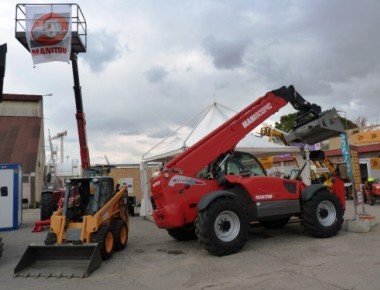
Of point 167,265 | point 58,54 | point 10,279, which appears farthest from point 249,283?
point 58,54

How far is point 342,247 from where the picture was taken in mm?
8938

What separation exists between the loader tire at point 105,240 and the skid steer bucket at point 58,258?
0.57m

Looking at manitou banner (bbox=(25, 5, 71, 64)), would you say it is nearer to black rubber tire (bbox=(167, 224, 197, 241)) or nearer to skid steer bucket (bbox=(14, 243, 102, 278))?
black rubber tire (bbox=(167, 224, 197, 241))

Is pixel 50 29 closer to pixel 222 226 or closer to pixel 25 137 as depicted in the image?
pixel 222 226

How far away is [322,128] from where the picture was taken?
1082cm

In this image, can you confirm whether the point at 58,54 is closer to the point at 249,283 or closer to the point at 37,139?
the point at 249,283

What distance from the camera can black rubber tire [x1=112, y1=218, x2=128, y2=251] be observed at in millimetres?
9812

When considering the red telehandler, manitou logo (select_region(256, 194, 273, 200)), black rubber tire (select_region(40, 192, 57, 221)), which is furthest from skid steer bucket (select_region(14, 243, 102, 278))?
black rubber tire (select_region(40, 192, 57, 221))

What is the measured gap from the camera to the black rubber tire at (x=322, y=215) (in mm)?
10039

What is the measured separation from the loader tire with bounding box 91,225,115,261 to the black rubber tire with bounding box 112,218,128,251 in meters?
0.38

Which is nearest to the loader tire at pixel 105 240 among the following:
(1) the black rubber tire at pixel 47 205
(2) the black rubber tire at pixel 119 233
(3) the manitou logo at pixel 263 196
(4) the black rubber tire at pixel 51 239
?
(2) the black rubber tire at pixel 119 233

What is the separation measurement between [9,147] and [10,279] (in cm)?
2598

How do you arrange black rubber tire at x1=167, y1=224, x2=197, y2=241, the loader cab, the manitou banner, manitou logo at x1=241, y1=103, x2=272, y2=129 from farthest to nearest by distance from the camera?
1. the manitou banner
2. black rubber tire at x1=167, y1=224, x2=197, y2=241
3. manitou logo at x1=241, y1=103, x2=272, y2=129
4. the loader cab

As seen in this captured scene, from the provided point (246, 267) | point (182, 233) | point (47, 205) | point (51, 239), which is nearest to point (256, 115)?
point (182, 233)
